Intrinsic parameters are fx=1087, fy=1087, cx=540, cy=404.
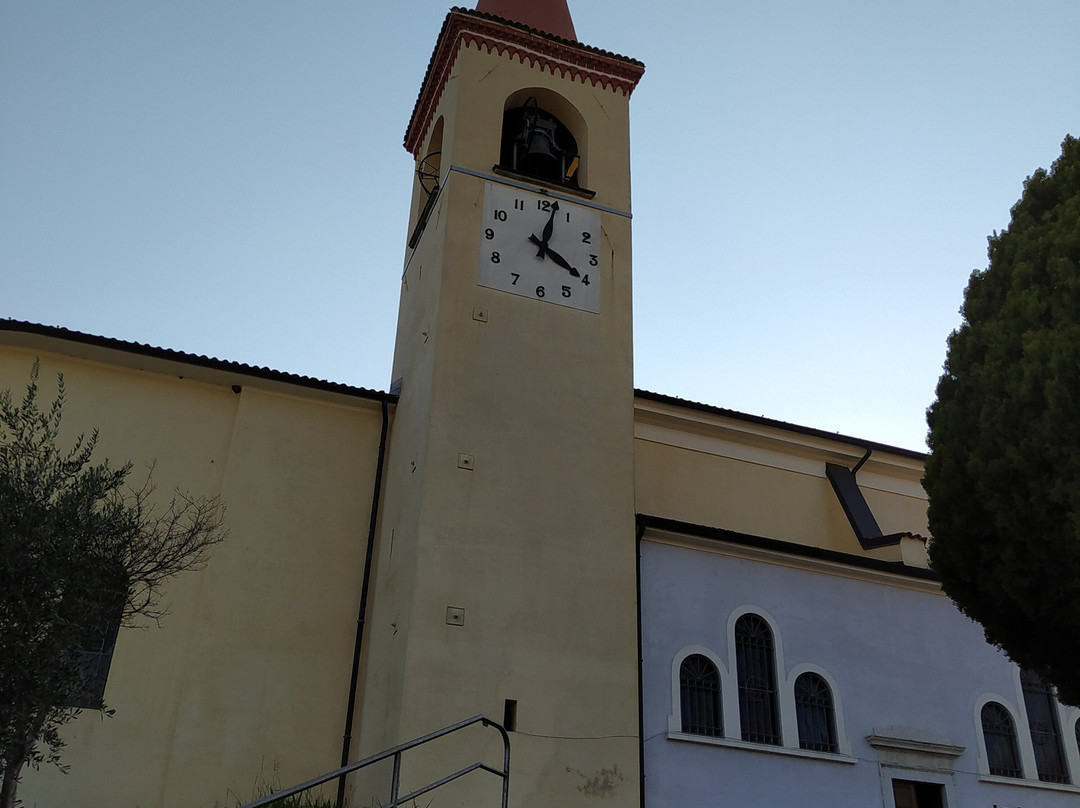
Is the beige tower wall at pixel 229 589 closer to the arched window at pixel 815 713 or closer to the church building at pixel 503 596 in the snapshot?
the church building at pixel 503 596

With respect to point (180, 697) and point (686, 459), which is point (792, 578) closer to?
point (686, 459)

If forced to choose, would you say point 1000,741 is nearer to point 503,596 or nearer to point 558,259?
point 503,596

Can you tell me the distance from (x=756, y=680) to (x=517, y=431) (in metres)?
4.11

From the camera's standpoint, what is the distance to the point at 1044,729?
1411cm

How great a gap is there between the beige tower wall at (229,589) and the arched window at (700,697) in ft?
12.8

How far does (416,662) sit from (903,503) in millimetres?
9831

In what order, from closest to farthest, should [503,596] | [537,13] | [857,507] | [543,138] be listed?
[503,596] → [543,138] → [857,507] → [537,13]

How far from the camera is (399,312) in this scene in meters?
16.1

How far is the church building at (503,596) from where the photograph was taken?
11.5 metres

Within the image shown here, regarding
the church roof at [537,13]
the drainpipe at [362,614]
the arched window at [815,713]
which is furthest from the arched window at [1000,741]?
the church roof at [537,13]

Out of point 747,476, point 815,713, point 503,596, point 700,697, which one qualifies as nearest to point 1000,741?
point 815,713

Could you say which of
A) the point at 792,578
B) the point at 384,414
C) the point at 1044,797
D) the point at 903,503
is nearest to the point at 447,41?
the point at 384,414

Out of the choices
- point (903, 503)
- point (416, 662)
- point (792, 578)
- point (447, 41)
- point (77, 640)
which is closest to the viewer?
point (77, 640)

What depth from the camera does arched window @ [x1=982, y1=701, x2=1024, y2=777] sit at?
13.5 meters
